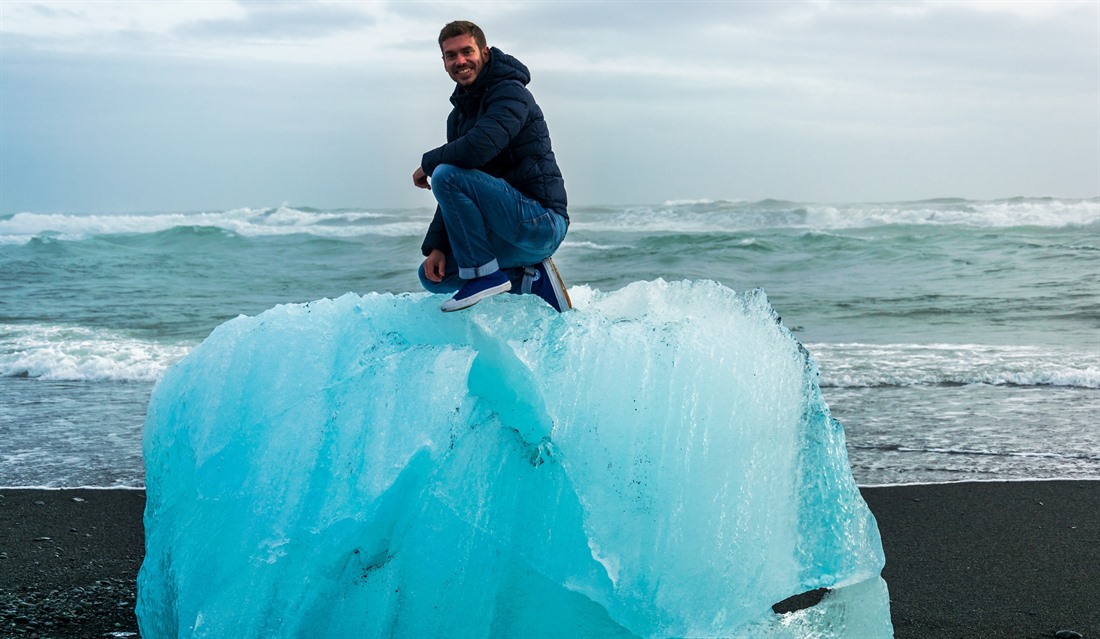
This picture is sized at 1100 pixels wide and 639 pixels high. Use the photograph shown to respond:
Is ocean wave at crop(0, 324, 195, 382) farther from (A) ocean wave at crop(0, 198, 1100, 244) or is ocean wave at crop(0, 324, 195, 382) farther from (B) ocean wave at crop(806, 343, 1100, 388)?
(A) ocean wave at crop(0, 198, 1100, 244)

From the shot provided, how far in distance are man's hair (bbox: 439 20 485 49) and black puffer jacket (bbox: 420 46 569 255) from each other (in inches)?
3.4

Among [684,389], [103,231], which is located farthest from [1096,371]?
[103,231]

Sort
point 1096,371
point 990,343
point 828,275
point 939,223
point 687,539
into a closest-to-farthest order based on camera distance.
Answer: point 687,539 < point 1096,371 < point 990,343 < point 828,275 < point 939,223

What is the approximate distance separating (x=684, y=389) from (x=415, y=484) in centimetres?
93

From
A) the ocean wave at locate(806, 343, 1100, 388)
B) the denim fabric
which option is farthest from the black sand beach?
the ocean wave at locate(806, 343, 1100, 388)

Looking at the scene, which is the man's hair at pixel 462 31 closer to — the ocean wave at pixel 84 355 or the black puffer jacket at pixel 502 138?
the black puffer jacket at pixel 502 138

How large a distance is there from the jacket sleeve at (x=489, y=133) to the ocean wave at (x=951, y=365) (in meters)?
6.70

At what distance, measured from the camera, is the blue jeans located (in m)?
3.72

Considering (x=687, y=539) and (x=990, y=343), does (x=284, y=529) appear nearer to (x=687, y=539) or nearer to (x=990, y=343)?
(x=687, y=539)

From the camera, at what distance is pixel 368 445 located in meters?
3.11

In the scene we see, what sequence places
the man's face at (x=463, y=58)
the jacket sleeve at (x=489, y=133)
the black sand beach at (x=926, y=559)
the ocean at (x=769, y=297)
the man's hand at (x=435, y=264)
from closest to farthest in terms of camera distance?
the jacket sleeve at (x=489, y=133), the man's face at (x=463, y=58), the man's hand at (x=435, y=264), the black sand beach at (x=926, y=559), the ocean at (x=769, y=297)

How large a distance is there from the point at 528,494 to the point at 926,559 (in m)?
2.89

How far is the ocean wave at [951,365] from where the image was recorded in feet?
31.8

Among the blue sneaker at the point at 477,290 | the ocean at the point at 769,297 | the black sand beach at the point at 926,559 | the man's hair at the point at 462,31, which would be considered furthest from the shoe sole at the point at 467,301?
the ocean at the point at 769,297
